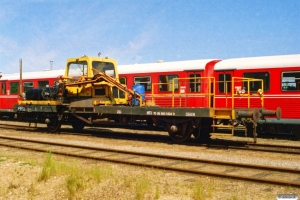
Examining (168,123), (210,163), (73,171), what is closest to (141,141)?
(168,123)

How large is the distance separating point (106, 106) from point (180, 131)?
10.7ft

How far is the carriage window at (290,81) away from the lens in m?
15.4

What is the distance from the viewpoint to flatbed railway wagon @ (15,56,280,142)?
13406mm

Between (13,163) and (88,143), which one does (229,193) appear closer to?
(13,163)

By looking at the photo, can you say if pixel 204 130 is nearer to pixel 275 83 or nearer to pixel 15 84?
pixel 275 83

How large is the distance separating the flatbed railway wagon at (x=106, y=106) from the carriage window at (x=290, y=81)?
1.30 meters

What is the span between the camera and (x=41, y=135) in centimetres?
1738

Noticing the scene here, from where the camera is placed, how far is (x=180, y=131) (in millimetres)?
13906

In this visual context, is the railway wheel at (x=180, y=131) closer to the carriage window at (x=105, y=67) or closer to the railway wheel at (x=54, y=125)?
the carriage window at (x=105, y=67)

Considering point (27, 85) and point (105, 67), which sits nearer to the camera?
point (105, 67)

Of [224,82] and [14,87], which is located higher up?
[14,87]

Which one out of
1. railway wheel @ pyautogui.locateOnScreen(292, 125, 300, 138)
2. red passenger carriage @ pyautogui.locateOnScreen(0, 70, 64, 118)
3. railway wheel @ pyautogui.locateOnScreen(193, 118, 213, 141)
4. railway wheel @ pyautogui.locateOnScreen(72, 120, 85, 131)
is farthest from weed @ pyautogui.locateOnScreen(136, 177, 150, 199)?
red passenger carriage @ pyautogui.locateOnScreen(0, 70, 64, 118)

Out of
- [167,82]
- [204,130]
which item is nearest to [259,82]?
[204,130]

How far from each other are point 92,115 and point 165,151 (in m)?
4.97
